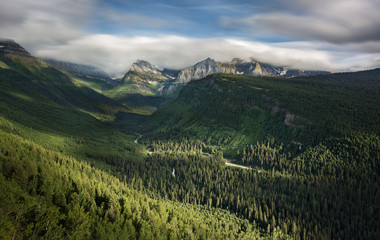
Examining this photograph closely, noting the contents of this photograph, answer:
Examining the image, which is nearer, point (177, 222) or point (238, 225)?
point (177, 222)

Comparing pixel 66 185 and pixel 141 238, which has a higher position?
pixel 66 185

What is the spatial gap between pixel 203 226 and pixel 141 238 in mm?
52839

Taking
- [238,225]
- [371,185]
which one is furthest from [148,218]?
[371,185]

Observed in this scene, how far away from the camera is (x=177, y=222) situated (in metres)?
118

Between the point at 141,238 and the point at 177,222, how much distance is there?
129 ft

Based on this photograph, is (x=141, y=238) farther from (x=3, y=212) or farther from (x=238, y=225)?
(x=238, y=225)

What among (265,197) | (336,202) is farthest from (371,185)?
(265,197)

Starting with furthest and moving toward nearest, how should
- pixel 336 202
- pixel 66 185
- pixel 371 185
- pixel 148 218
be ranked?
pixel 371 185 → pixel 336 202 → pixel 148 218 → pixel 66 185

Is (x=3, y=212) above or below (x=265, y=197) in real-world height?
above

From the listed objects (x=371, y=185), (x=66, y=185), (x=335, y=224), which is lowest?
(x=335, y=224)

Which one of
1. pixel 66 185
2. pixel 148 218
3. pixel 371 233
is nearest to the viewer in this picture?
pixel 66 185

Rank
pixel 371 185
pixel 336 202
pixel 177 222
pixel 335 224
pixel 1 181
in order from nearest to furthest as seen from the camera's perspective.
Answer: pixel 1 181, pixel 177 222, pixel 335 224, pixel 336 202, pixel 371 185

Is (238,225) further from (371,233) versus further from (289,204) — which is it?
(371,233)

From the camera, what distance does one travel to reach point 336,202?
6954 inches
